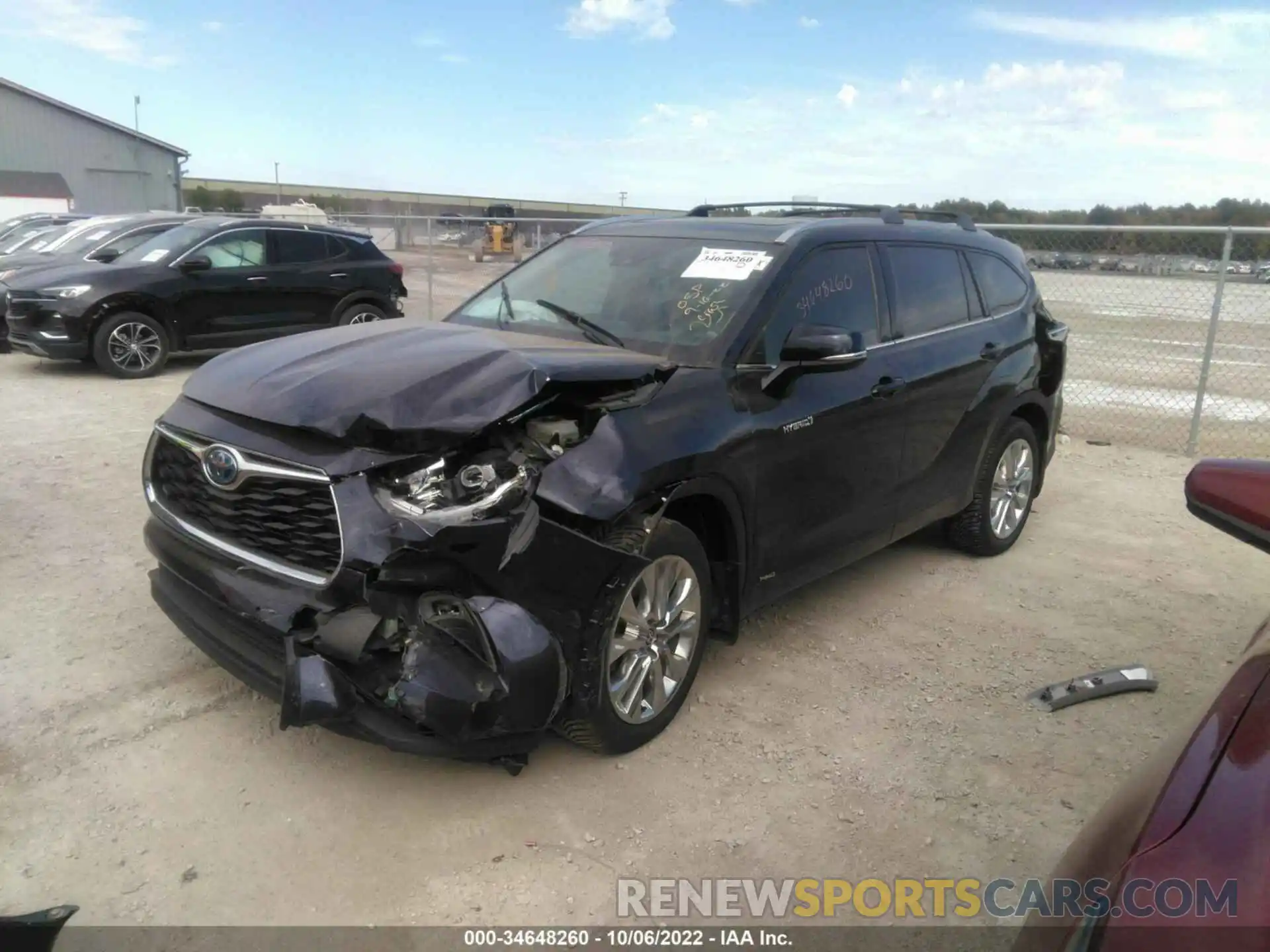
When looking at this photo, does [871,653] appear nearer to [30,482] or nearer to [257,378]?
[257,378]

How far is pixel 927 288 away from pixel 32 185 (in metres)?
40.9

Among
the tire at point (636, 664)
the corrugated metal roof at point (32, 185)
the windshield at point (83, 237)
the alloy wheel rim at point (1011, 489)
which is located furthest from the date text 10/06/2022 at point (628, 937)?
the corrugated metal roof at point (32, 185)

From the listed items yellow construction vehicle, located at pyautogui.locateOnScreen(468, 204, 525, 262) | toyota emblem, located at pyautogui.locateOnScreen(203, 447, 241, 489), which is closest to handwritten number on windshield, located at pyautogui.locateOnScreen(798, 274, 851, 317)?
toyota emblem, located at pyautogui.locateOnScreen(203, 447, 241, 489)

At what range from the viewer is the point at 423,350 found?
3.53 metres

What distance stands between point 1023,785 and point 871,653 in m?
1.05

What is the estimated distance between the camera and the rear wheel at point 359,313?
11992 mm

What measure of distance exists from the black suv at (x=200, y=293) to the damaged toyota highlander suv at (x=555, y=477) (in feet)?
19.6

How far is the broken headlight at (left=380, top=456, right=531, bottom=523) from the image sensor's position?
9.55 feet

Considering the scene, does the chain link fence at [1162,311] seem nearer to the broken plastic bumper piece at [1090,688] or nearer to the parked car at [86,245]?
the broken plastic bumper piece at [1090,688]

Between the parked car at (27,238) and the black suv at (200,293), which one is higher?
the parked car at (27,238)

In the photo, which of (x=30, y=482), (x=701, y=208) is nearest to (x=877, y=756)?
(x=701, y=208)

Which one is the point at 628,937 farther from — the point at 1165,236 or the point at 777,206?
the point at 1165,236

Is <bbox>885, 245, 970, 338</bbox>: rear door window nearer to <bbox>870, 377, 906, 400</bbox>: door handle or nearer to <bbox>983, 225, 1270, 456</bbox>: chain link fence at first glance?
<bbox>870, 377, 906, 400</bbox>: door handle

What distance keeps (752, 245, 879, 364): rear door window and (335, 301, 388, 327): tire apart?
864 cm
